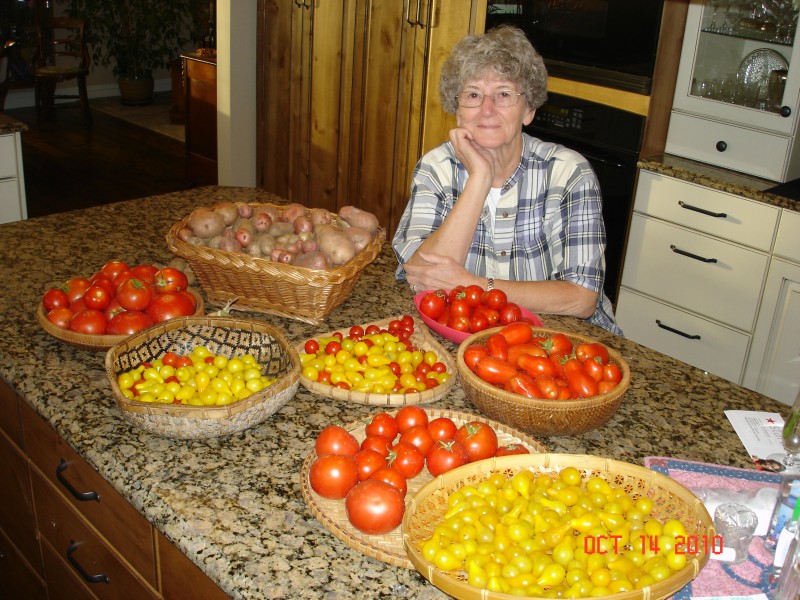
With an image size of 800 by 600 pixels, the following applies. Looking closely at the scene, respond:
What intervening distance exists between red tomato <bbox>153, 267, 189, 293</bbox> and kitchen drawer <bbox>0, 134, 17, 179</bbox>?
1.98 metres

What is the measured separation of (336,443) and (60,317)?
731 millimetres

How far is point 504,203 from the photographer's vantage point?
7.61 feet

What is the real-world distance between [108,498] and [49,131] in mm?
6325

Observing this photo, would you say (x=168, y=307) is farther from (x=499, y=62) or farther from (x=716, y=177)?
(x=716, y=177)

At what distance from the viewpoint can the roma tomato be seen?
1.88 metres

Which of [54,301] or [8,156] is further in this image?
[8,156]

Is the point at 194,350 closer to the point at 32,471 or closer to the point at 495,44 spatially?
the point at 32,471

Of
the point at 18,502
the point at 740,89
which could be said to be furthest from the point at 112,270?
the point at 740,89

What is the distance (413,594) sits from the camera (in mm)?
1166

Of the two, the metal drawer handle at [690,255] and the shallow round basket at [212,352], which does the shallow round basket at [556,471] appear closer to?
the shallow round basket at [212,352]

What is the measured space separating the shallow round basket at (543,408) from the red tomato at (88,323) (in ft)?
2.44

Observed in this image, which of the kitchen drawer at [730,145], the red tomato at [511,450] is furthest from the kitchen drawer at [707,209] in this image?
the red tomato at [511,450]

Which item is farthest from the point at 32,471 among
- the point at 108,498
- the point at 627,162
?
the point at 627,162

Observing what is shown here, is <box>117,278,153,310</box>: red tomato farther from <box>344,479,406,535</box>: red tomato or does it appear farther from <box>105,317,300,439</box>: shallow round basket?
<box>344,479,406,535</box>: red tomato
